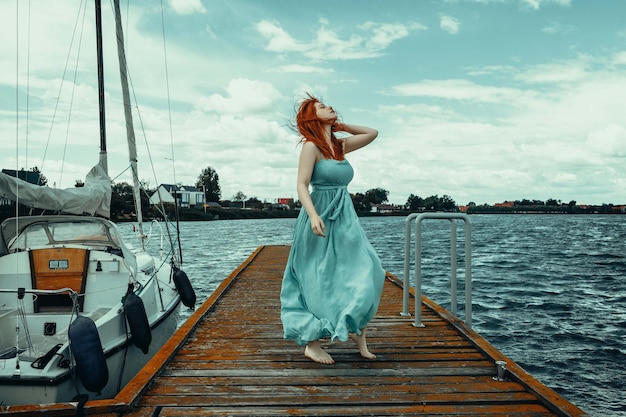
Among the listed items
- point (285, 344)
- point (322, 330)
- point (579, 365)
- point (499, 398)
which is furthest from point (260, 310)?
point (579, 365)

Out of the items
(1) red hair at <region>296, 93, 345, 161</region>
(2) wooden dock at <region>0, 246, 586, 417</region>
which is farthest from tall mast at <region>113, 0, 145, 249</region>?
(1) red hair at <region>296, 93, 345, 161</region>

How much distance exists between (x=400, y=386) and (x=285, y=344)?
54.9 inches

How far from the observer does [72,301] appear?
645 centimetres

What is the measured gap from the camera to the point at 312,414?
3.06 meters

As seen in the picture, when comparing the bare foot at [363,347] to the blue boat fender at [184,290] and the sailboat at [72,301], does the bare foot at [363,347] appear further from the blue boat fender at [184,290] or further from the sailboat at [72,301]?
the blue boat fender at [184,290]

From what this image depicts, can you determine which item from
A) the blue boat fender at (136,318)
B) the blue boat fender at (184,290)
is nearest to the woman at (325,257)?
the blue boat fender at (136,318)

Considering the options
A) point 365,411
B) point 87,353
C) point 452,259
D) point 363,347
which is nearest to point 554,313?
point 452,259

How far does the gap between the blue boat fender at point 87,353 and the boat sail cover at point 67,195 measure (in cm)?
230

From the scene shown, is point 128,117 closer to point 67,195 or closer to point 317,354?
point 67,195

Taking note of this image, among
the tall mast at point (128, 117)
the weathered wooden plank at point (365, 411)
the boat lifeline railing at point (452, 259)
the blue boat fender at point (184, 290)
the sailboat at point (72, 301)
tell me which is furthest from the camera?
the tall mast at point (128, 117)

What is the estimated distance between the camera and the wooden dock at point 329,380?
312 cm

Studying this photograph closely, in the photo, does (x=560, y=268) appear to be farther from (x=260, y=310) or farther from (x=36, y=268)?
(x=36, y=268)

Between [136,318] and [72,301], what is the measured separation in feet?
3.82

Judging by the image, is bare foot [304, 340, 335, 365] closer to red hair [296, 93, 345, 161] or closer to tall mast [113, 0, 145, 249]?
red hair [296, 93, 345, 161]
